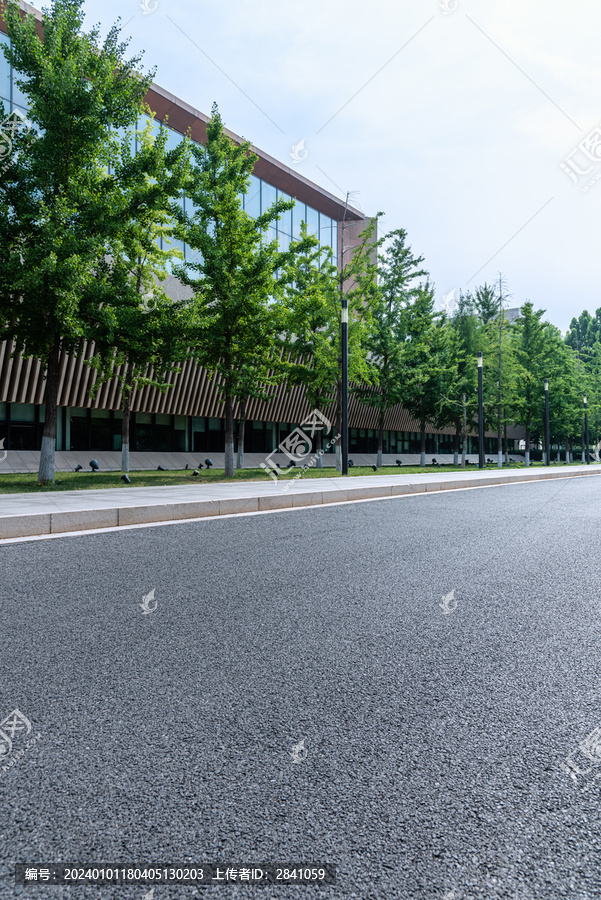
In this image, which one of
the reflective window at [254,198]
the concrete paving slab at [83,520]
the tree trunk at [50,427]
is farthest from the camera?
the reflective window at [254,198]

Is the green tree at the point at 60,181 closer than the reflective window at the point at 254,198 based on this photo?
Yes

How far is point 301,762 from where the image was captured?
96.4 inches

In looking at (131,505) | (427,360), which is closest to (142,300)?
(131,505)

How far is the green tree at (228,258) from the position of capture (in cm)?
2064

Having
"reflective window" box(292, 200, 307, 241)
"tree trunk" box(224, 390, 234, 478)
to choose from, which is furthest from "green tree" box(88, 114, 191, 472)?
"reflective window" box(292, 200, 307, 241)

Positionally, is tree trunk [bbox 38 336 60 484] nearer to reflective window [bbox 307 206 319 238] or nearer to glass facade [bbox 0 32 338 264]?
glass facade [bbox 0 32 338 264]

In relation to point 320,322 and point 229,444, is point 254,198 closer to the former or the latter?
point 320,322

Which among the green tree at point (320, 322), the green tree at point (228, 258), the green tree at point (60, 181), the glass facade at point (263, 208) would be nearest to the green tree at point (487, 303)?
the glass facade at point (263, 208)

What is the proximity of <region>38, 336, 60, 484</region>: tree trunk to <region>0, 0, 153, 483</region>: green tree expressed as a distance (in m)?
0.03

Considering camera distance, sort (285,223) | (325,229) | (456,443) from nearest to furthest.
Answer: (285,223) → (325,229) → (456,443)

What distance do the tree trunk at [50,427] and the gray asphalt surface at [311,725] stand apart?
38.0ft
